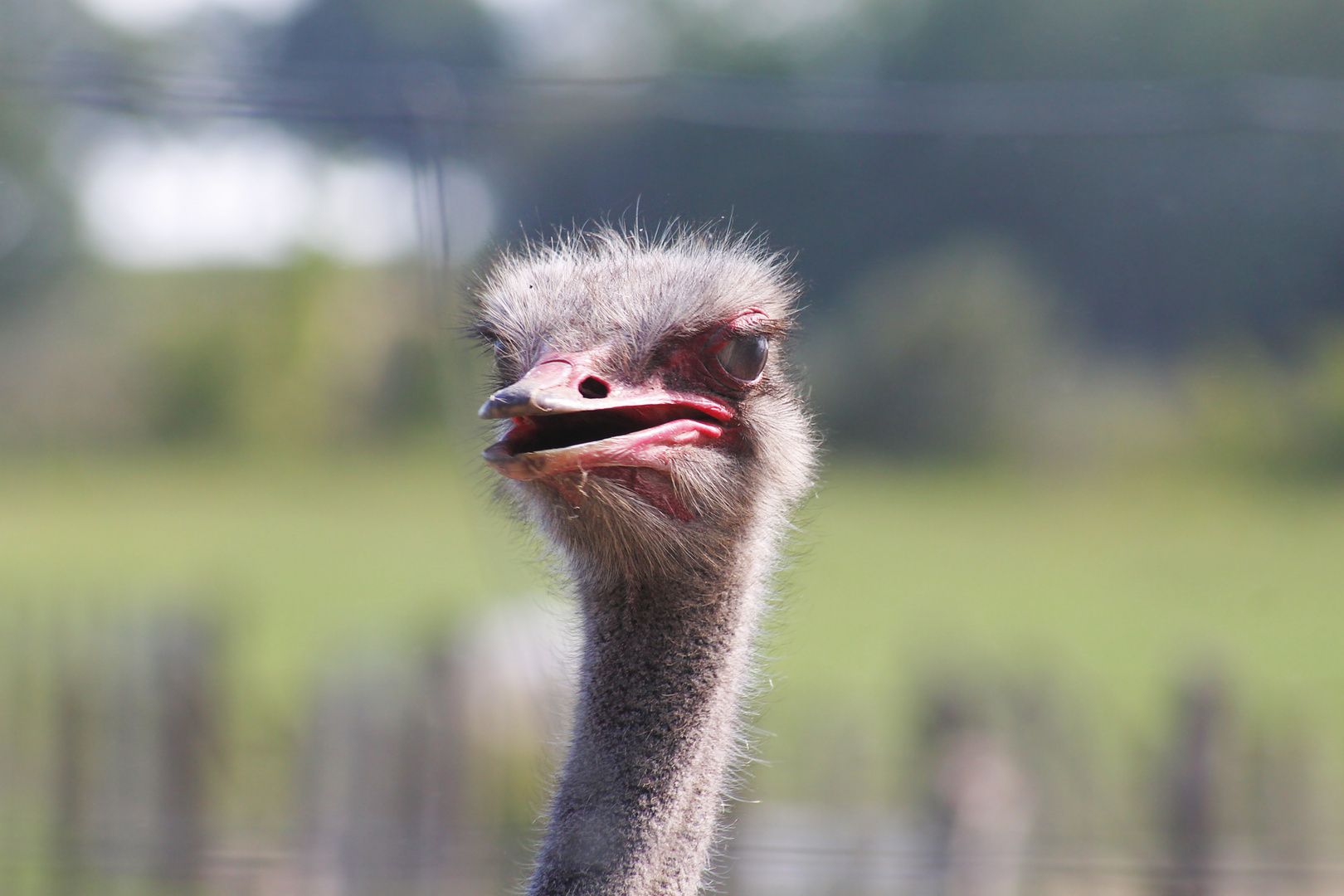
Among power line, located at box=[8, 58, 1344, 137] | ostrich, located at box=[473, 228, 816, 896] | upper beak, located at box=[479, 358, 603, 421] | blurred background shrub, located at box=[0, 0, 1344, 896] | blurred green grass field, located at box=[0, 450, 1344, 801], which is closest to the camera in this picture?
upper beak, located at box=[479, 358, 603, 421]

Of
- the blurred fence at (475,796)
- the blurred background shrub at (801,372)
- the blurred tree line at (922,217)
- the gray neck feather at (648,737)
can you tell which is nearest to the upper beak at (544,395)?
the gray neck feather at (648,737)

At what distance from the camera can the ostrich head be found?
1.06m

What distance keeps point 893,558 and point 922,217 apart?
456 inches

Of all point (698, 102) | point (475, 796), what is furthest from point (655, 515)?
point (475, 796)

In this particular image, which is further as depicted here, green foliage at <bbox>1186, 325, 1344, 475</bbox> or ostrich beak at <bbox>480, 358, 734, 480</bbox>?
green foliage at <bbox>1186, 325, 1344, 475</bbox>

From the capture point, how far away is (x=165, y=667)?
318 centimetres

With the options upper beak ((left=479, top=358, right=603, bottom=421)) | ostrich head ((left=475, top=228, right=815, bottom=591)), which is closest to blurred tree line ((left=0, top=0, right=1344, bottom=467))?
ostrich head ((left=475, top=228, right=815, bottom=591))

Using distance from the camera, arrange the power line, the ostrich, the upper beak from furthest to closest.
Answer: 1. the power line
2. the ostrich
3. the upper beak

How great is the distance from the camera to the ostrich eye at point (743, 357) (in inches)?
47.5

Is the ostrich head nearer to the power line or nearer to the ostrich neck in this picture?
the ostrich neck

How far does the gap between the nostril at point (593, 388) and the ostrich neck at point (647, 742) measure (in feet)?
0.85

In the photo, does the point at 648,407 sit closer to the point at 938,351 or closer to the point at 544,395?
the point at 544,395

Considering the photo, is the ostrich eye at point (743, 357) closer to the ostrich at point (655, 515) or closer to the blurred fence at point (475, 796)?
the ostrich at point (655, 515)

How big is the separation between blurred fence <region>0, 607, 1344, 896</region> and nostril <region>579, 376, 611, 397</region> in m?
1.69
